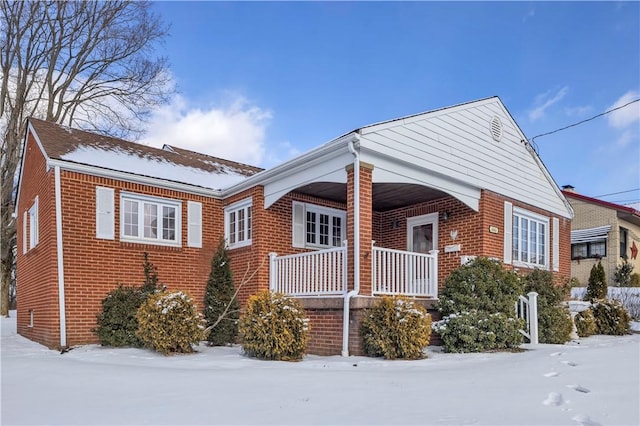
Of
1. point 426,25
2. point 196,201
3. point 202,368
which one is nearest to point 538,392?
point 202,368

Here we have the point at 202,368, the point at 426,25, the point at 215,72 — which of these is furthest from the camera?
the point at 215,72

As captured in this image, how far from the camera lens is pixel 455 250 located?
11.6 meters

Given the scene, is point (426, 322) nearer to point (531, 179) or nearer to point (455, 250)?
point (455, 250)

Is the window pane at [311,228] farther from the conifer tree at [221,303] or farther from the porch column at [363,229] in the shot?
the porch column at [363,229]

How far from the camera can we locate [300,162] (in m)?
10.1

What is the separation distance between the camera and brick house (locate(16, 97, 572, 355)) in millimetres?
9406

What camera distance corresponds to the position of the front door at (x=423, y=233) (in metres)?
12.1

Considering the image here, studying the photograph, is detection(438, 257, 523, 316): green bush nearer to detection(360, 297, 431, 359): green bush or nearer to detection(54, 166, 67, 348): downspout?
detection(360, 297, 431, 359): green bush

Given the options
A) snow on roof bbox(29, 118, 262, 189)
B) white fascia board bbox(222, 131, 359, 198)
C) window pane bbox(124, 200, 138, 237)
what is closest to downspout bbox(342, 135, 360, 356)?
white fascia board bbox(222, 131, 359, 198)

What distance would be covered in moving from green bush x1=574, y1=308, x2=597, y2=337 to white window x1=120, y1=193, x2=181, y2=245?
983cm

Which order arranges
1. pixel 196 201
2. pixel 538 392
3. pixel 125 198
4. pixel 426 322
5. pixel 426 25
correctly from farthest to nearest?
pixel 426 25 → pixel 196 201 → pixel 125 198 → pixel 426 322 → pixel 538 392

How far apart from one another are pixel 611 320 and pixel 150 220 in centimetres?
1179

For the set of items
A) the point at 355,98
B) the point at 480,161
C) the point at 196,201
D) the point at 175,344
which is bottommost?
the point at 175,344

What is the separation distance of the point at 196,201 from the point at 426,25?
7.44m
